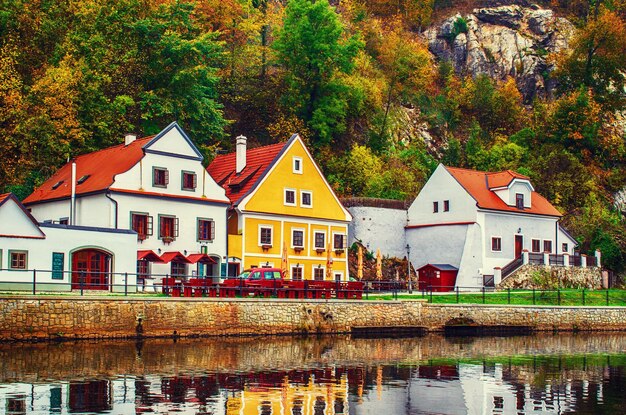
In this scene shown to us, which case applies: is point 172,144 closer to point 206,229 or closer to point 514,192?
point 206,229

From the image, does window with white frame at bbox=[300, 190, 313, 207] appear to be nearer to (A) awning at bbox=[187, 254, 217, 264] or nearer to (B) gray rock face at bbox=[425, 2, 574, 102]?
(A) awning at bbox=[187, 254, 217, 264]

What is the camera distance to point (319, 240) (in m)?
60.6

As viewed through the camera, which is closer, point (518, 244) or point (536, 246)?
point (518, 244)

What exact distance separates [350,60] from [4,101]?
32105 mm

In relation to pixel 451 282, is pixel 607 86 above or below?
above

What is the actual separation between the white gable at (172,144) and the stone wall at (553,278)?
24.0 m

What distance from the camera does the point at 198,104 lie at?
214 ft

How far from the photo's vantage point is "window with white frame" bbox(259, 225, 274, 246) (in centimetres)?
5719

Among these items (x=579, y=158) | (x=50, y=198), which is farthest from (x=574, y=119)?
(x=50, y=198)

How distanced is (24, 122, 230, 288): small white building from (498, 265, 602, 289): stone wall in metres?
21.8

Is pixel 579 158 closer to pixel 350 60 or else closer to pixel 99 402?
pixel 350 60

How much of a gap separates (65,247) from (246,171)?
A: 1763 centimetres

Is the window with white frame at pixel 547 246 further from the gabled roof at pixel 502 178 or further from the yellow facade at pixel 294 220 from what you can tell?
the yellow facade at pixel 294 220

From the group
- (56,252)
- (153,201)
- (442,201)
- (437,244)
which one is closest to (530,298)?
(437,244)
